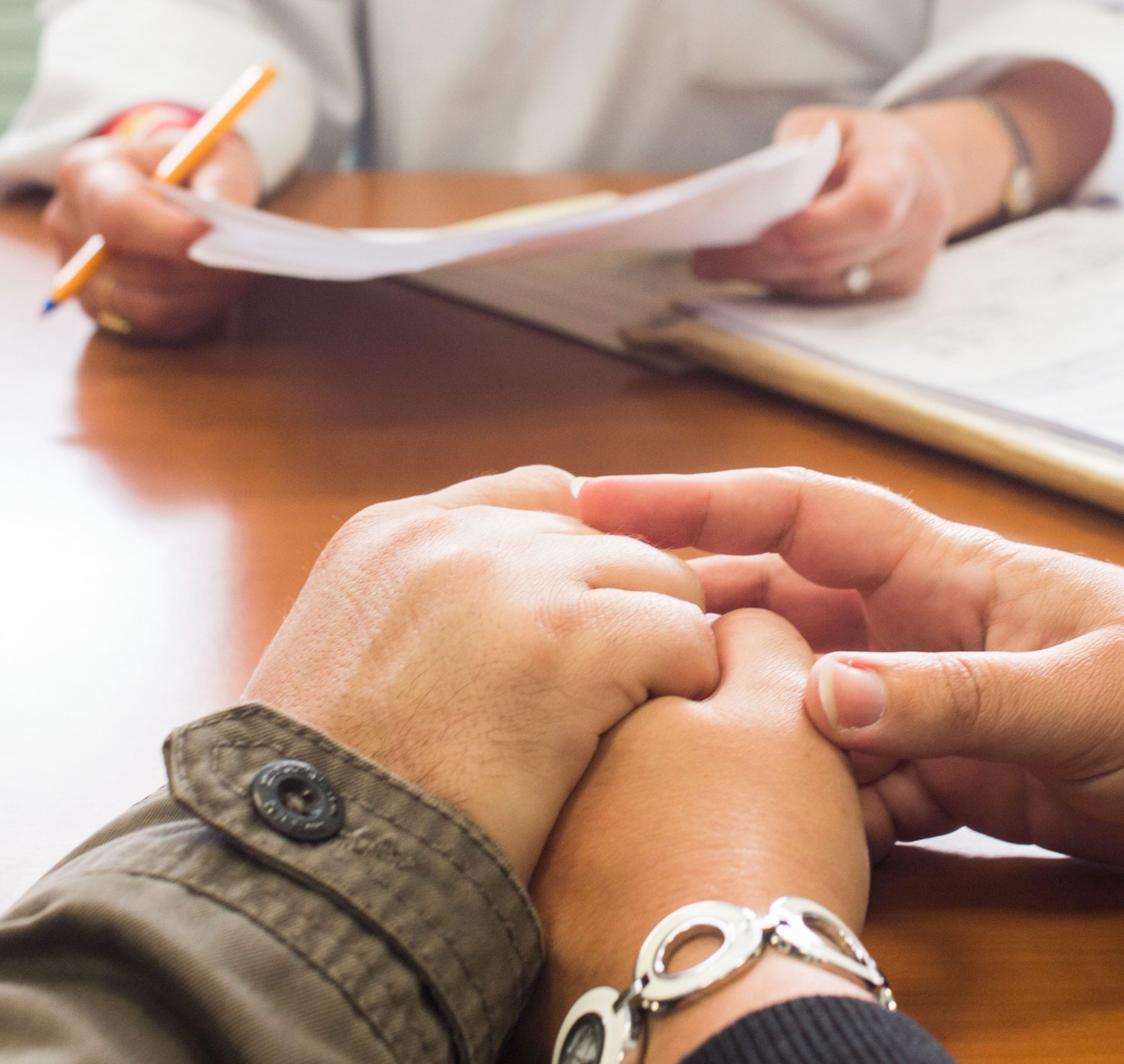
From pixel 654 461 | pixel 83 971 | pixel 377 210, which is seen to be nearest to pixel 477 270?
pixel 377 210

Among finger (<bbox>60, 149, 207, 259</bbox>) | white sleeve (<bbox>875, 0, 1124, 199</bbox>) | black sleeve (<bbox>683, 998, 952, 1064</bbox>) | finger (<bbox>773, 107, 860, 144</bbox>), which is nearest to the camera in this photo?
black sleeve (<bbox>683, 998, 952, 1064</bbox>)

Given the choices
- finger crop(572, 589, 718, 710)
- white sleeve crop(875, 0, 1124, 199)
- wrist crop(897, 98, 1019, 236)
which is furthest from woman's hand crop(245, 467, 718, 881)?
white sleeve crop(875, 0, 1124, 199)

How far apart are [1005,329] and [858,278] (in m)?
0.11

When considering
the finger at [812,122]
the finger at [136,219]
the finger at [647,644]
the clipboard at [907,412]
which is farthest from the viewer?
the finger at [812,122]

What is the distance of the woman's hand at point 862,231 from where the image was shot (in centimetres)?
76

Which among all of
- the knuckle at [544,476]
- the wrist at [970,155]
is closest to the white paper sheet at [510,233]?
the knuckle at [544,476]

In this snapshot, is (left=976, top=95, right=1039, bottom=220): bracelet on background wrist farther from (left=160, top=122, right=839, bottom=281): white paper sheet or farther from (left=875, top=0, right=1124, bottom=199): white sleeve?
(left=160, top=122, right=839, bottom=281): white paper sheet

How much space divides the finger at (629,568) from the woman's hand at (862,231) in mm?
418

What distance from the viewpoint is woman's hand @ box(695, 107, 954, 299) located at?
2.48 ft

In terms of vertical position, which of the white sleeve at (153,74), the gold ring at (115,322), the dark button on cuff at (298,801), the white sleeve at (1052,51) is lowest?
the dark button on cuff at (298,801)

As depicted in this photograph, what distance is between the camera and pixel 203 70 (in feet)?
3.23

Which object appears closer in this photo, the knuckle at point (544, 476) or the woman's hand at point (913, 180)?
the knuckle at point (544, 476)

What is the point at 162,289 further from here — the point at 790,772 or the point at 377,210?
the point at 790,772

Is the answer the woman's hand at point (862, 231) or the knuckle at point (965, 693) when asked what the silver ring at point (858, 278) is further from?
the knuckle at point (965, 693)
